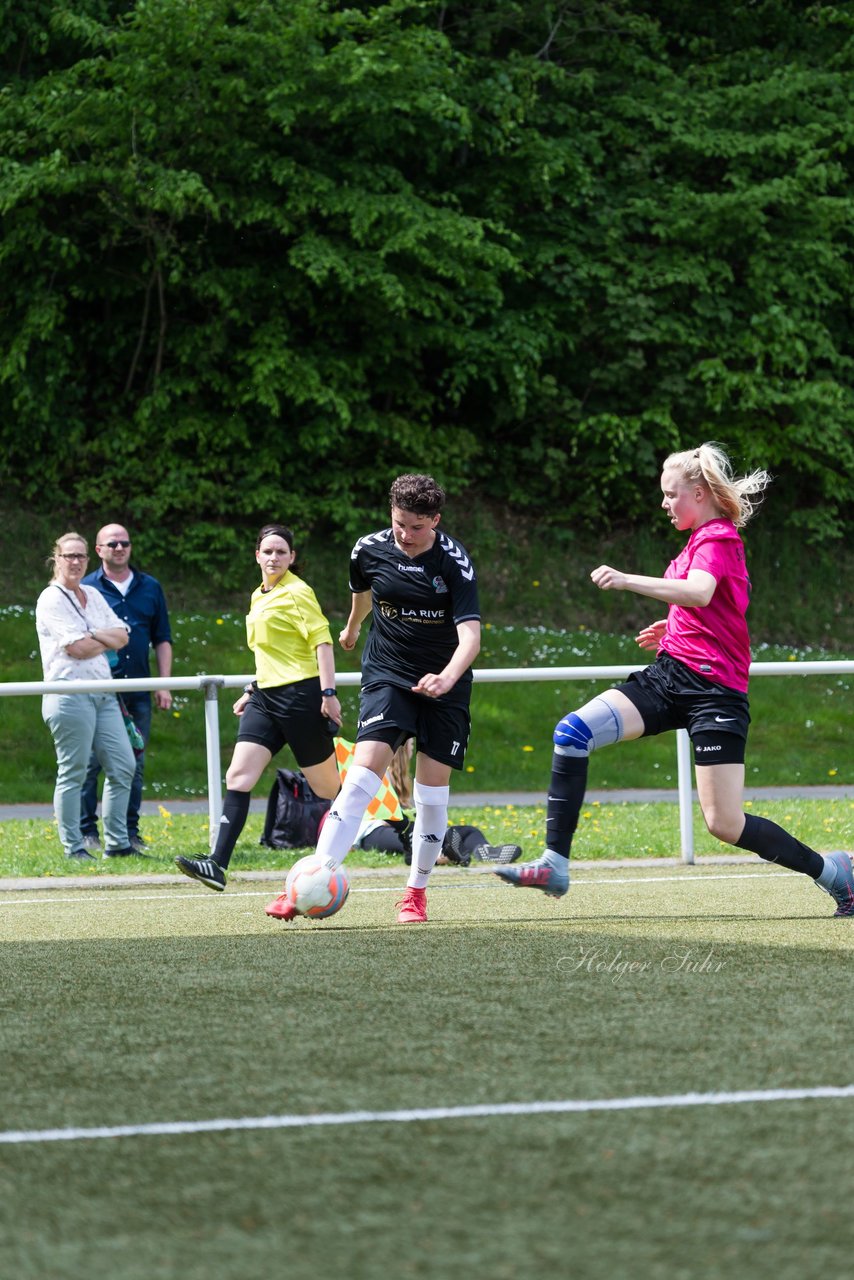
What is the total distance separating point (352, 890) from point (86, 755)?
2139 millimetres

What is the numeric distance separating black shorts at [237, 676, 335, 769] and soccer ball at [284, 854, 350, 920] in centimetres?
219

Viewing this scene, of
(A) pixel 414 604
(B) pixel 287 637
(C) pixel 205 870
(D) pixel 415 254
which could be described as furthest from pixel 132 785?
(D) pixel 415 254

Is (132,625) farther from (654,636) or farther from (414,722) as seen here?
(654,636)

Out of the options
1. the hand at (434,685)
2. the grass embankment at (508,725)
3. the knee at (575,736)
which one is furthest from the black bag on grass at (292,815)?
the grass embankment at (508,725)

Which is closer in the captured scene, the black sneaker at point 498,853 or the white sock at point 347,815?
the white sock at point 347,815

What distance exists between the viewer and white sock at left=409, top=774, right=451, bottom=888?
7.00 m

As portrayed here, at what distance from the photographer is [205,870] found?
25.9 feet

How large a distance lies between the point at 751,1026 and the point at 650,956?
1.33 m

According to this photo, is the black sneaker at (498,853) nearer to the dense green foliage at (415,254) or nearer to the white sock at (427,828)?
the white sock at (427,828)

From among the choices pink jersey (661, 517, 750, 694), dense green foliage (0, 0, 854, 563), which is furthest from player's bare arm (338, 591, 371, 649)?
dense green foliage (0, 0, 854, 563)

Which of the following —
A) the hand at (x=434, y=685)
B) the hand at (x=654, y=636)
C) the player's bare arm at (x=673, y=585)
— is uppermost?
the player's bare arm at (x=673, y=585)

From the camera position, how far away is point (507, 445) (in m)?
25.2

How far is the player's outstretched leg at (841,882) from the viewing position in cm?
665

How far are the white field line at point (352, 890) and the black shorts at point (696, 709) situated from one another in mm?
2151
